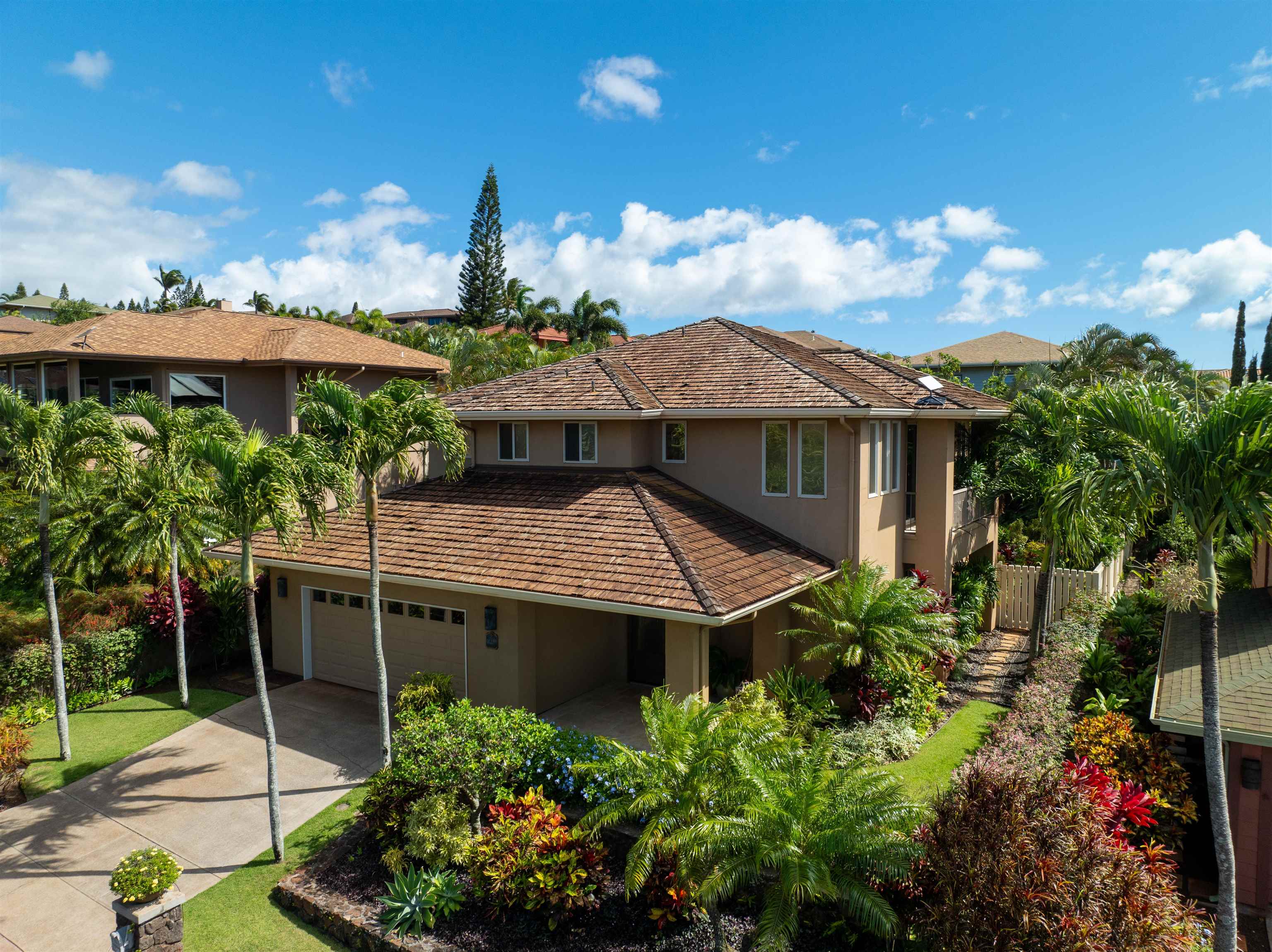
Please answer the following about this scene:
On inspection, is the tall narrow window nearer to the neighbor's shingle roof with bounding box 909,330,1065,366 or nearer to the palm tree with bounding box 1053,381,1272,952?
the palm tree with bounding box 1053,381,1272,952

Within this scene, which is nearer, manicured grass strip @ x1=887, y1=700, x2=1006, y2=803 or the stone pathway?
manicured grass strip @ x1=887, y1=700, x2=1006, y2=803

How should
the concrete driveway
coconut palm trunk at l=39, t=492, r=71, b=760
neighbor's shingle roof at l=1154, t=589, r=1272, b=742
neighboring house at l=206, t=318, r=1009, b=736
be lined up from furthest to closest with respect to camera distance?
neighboring house at l=206, t=318, r=1009, b=736 < coconut palm trunk at l=39, t=492, r=71, b=760 < the concrete driveway < neighbor's shingle roof at l=1154, t=589, r=1272, b=742

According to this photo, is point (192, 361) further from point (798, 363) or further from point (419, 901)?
point (419, 901)

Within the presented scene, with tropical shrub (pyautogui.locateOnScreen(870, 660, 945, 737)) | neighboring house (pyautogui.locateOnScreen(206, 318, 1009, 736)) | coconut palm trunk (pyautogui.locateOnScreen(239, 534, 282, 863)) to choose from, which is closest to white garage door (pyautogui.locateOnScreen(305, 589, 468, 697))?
neighboring house (pyautogui.locateOnScreen(206, 318, 1009, 736))

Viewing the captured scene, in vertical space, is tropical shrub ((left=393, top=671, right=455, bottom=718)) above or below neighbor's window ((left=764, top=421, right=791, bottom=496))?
below

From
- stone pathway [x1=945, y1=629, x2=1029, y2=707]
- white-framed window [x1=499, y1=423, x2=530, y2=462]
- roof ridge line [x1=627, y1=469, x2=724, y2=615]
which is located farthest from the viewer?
white-framed window [x1=499, y1=423, x2=530, y2=462]

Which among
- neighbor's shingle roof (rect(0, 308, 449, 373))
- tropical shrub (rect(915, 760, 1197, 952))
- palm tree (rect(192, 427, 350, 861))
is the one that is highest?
neighbor's shingle roof (rect(0, 308, 449, 373))

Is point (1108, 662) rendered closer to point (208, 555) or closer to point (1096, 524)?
point (1096, 524)
